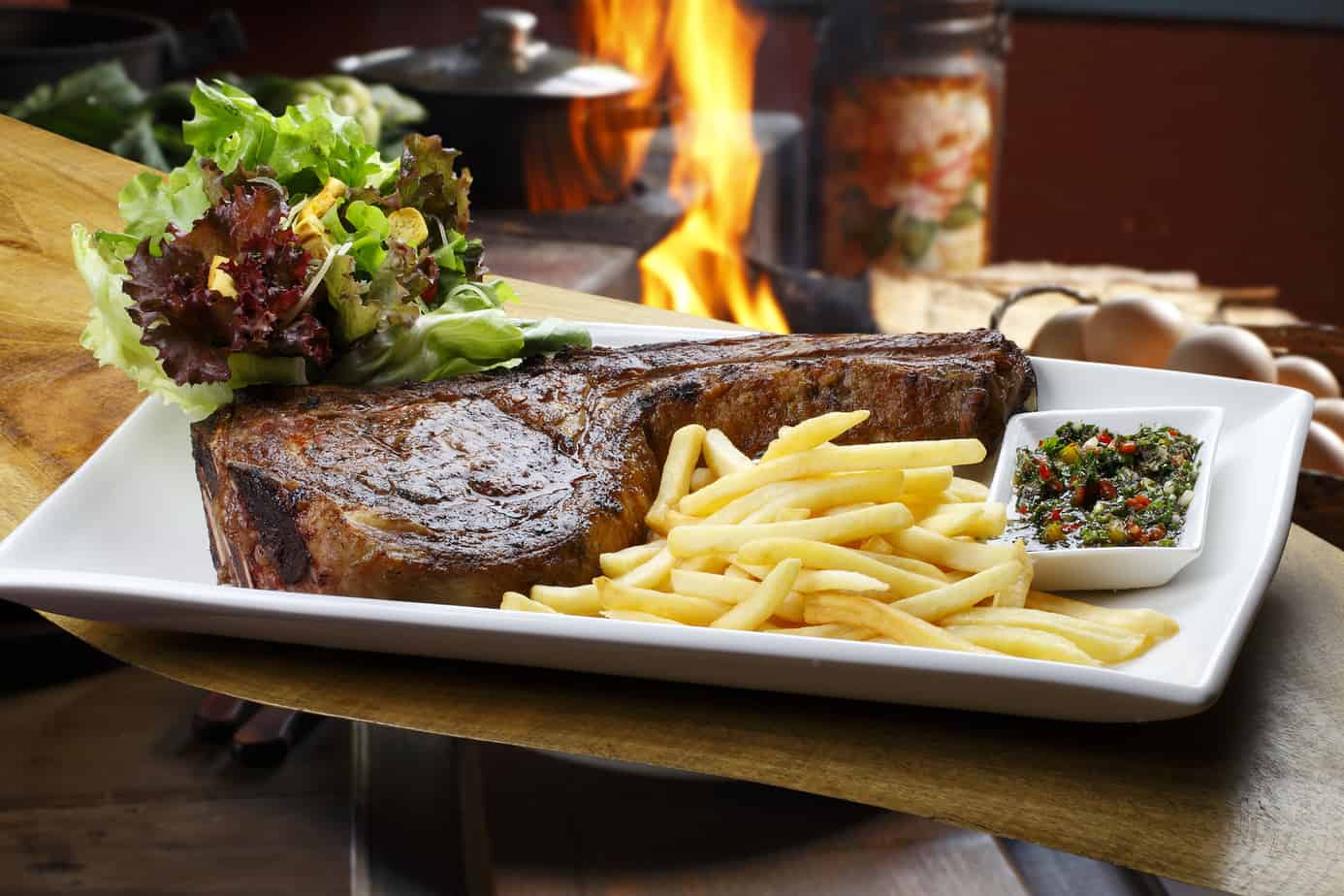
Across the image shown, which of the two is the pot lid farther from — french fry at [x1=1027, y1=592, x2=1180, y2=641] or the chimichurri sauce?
french fry at [x1=1027, y1=592, x2=1180, y2=641]

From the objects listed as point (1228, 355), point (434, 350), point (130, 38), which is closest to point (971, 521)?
point (434, 350)

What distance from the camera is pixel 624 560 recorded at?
6.39ft

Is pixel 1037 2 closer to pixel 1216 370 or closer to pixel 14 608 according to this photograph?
pixel 1216 370

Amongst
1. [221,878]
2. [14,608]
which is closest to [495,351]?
[221,878]

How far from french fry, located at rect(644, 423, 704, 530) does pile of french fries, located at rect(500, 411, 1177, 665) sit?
43mm

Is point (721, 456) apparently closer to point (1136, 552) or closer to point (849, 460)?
point (849, 460)

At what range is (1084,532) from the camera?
198cm

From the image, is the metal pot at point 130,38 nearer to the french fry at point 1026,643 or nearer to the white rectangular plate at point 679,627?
the white rectangular plate at point 679,627

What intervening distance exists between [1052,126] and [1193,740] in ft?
21.4

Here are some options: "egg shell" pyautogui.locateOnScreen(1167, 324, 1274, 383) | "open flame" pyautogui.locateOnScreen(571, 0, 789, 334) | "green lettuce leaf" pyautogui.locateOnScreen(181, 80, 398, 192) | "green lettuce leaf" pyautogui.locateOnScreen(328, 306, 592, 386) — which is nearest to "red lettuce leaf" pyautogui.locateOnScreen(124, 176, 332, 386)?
"green lettuce leaf" pyautogui.locateOnScreen(328, 306, 592, 386)

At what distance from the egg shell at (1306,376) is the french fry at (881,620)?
7.40 ft

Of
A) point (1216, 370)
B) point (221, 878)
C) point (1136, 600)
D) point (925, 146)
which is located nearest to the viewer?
point (1136, 600)

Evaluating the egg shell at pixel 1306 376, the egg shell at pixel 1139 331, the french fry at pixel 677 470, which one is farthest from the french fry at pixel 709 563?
the egg shell at pixel 1306 376

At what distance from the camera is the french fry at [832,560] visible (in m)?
1.75
